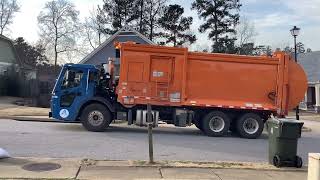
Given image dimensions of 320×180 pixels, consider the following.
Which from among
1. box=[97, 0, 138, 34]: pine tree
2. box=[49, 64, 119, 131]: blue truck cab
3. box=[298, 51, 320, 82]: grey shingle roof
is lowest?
box=[49, 64, 119, 131]: blue truck cab

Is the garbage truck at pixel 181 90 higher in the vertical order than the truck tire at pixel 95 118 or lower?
higher

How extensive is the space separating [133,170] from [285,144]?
12.7 feet

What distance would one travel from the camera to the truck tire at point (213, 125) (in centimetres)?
2028

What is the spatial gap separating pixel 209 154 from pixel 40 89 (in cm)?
3418

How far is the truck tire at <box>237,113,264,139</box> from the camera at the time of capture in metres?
20.5

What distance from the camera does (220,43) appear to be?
54.8 meters

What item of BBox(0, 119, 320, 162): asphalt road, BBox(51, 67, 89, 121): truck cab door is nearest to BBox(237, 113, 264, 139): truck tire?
BBox(0, 119, 320, 162): asphalt road

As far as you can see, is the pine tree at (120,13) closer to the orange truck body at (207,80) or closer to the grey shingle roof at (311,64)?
the grey shingle roof at (311,64)

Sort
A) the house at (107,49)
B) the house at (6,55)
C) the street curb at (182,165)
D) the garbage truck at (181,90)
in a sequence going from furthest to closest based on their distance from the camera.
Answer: the house at (6,55) < the house at (107,49) < the garbage truck at (181,90) < the street curb at (182,165)

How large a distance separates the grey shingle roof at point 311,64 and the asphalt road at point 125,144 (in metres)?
27.9

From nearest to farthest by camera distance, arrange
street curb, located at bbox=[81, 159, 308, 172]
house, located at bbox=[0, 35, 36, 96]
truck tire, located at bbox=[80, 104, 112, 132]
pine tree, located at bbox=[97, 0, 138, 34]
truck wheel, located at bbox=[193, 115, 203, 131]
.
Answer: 1. street curb, located at bbox=[81, 159, 308, 172]
2. truck tire, located at bbox=[80, 104, 112, 132]
3. truck wheel, located at bbox=[193, 115, 203, 131]
4. house, located at bbox=[0, 35, 36, 96]
5. pine tree, located at bbox=[97, 0, 138, 34]

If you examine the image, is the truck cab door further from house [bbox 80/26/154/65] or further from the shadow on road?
house [bbox 80/26/154/65]

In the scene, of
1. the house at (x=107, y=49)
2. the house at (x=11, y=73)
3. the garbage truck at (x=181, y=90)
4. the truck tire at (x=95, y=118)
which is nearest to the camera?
the truck tire at (x=95, y=118)

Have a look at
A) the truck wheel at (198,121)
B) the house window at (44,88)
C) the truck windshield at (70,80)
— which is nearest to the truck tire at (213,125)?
the truck wheel at (198,121)
